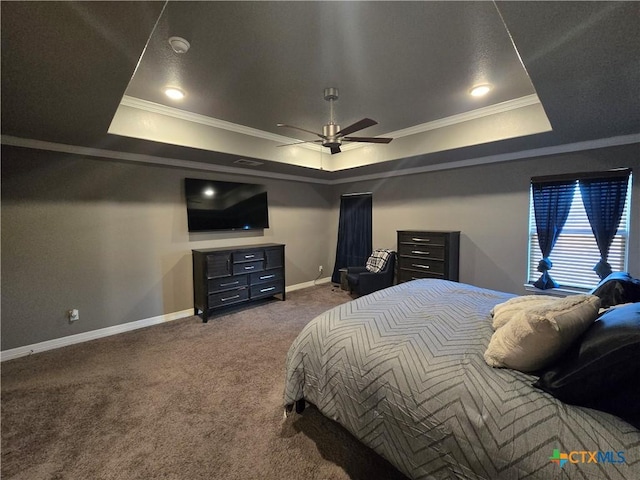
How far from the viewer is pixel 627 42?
1.38 metres

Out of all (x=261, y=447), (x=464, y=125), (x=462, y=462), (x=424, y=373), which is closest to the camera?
(x=462, y=462)

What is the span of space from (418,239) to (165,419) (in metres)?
3.73

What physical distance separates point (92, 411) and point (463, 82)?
4.12 metres

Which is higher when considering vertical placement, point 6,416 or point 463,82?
point 463,82

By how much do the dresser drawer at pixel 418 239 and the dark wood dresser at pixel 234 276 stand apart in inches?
78.8

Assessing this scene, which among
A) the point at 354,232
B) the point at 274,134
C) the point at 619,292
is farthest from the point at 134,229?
the point at 619,292

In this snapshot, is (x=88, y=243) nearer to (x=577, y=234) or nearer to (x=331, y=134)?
(x=331, y=134)

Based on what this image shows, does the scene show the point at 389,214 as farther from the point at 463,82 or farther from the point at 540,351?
the point at 540,351

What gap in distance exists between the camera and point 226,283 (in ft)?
12.8

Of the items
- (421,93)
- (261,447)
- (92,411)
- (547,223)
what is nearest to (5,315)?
(92,411)

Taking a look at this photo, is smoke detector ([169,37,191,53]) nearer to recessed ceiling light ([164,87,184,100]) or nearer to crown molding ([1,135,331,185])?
recessed ceiling light ([164,87,184,100])

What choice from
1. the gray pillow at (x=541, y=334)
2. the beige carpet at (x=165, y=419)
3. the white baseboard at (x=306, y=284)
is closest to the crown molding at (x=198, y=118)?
the beige carpet at (x=165, y=419)

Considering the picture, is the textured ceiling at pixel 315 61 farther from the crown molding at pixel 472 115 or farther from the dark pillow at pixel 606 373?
the dark pillow at pixel 606 373

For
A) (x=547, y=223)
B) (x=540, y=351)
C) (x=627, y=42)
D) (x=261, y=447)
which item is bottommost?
(x=261, y=447)
